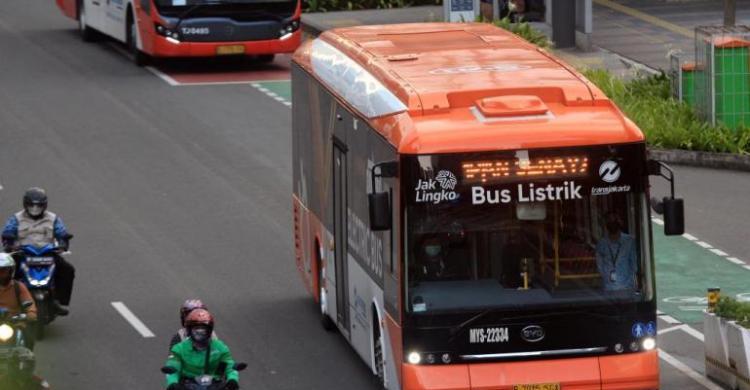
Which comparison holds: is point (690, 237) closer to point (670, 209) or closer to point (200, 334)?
point (670, 209)

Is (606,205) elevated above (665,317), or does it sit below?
above

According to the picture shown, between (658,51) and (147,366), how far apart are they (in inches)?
810

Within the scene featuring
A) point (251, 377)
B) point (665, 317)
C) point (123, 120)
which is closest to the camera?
point (251, 377)

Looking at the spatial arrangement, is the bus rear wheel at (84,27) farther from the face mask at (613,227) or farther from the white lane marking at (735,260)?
the face mask at (613,227)

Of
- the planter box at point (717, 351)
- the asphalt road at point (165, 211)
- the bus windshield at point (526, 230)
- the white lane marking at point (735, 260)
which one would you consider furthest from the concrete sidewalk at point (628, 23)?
the bus windshield at point (526, 230)

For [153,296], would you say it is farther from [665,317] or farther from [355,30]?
[665,317]

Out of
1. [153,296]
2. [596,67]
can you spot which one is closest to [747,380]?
[153,296]

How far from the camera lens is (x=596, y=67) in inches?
1419

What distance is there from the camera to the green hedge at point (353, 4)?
43.7m

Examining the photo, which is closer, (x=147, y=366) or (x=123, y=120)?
(x=147, y=366)

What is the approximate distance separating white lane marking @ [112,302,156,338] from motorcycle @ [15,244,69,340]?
105 cm

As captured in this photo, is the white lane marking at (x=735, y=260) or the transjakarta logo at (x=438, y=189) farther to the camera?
the white lane marking at (x=735, y=260)

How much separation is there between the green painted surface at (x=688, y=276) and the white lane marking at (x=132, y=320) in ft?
17.7

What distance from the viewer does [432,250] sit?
15.8 meters
